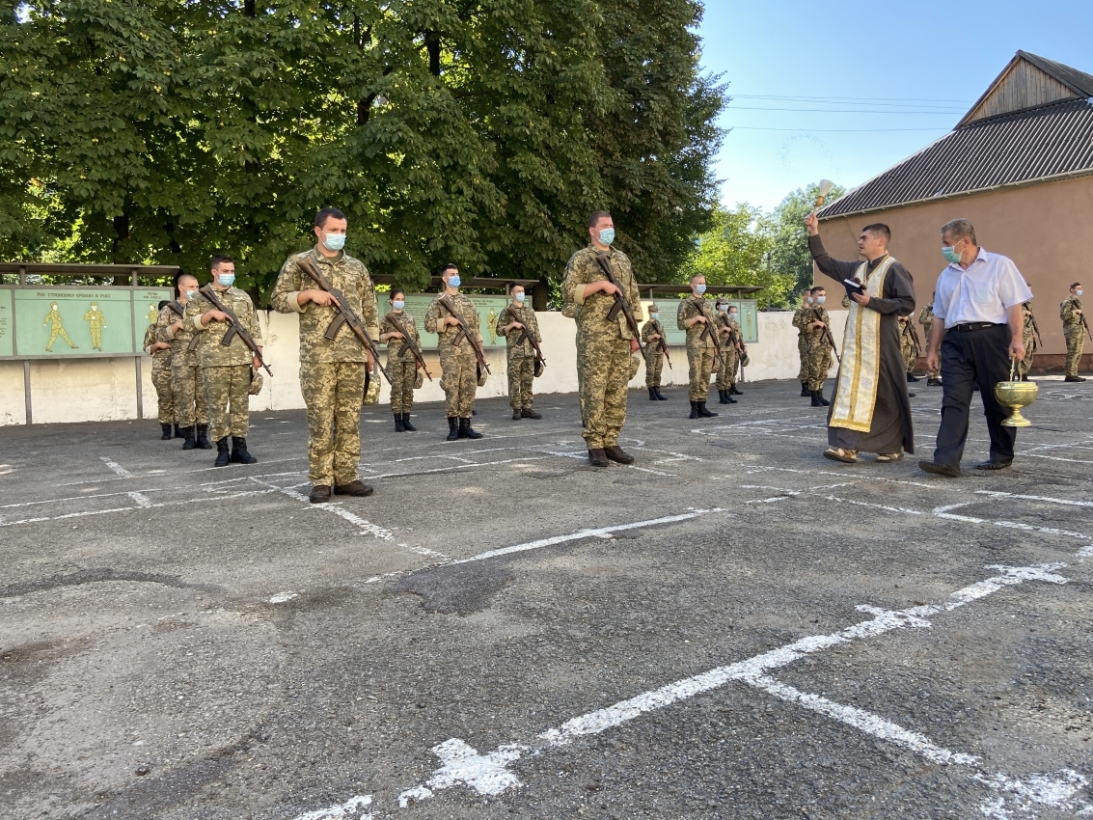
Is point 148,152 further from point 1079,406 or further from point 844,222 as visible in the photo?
point 844,222

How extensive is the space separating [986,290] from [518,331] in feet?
26.5

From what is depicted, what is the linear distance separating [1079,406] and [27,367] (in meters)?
16.4

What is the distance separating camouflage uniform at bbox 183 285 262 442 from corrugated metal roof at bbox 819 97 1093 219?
26.8 m

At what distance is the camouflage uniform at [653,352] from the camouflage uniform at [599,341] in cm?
1038

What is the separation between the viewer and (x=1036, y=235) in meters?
27.4

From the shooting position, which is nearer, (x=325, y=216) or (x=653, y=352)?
(x=325, y=216)

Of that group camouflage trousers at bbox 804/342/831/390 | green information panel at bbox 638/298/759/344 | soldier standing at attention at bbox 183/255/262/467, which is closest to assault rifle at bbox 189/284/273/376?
soldier standing at attention at bbox 183/255/262/467

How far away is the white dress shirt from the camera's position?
258 inches

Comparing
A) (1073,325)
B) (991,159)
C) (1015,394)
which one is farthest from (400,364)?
(991,159)

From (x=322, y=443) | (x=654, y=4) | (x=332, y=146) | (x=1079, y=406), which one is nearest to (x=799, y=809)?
(x=322, y=443)

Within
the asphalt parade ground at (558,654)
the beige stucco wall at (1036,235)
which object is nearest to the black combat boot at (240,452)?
the asphalt parade ground at (558,654)

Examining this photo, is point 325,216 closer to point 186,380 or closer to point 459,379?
point 459,379

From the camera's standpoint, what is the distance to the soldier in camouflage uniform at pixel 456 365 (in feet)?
34.9

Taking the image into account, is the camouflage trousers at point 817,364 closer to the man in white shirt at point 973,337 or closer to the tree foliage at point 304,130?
the tree foliage at point 304,130
